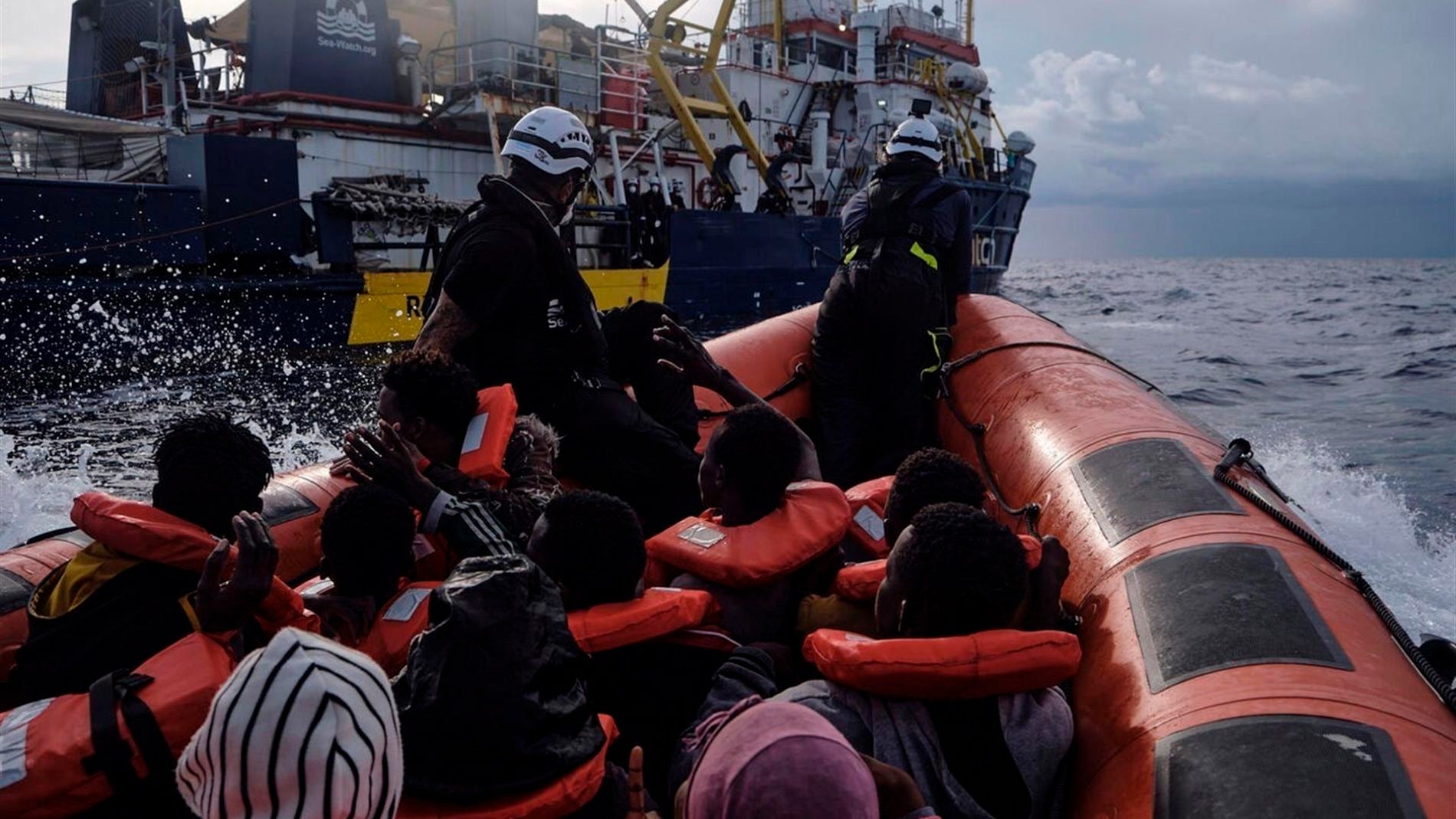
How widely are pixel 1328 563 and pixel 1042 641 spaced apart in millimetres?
1224

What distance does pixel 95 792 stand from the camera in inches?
67.6

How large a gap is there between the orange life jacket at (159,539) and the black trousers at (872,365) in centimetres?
305

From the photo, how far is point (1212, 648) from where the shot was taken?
2.13 meters

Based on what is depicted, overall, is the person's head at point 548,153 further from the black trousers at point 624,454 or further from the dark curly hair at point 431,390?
the dark curly hair at point 431,390

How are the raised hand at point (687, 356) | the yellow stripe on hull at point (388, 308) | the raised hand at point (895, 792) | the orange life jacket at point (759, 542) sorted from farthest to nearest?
the yellow stripe on hull at point (388, 308) → the raised hand at point (687, 356) → the orange life jacket at point (759, 542) → the raised hand at point (895, 792)

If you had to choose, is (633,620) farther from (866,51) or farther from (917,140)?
(866,51)

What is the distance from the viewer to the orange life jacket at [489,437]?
2.79 metres

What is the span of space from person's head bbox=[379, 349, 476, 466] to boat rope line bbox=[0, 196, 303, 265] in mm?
9448

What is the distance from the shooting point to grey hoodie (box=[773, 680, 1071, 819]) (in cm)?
173

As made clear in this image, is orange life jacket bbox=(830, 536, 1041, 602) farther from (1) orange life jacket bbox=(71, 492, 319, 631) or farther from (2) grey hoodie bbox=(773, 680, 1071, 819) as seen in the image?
(1) orange life jacket bbox=(71, 492, 319, 631)

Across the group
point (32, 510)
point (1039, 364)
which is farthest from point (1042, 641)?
point (32, 510)

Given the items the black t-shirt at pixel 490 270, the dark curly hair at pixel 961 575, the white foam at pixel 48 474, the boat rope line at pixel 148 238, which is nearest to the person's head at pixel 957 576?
the dark curly hair at pixel 961 575

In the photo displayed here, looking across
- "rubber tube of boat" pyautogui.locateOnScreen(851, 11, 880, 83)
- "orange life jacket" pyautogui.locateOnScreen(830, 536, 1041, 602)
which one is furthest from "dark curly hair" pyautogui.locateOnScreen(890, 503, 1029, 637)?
"rubber tube of boat" pyautogui.locateOnScreen(851, 11, 880, 83)

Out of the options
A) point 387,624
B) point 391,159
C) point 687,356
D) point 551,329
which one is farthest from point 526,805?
point 391,159
